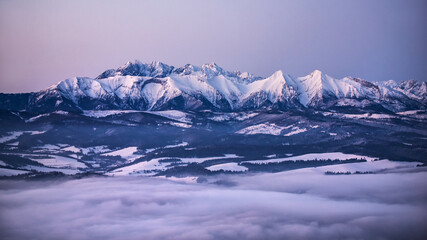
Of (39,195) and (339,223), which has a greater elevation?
(39,195)

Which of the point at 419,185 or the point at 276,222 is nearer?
the point at 276,222

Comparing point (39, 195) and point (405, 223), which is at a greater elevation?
point (39, 195)

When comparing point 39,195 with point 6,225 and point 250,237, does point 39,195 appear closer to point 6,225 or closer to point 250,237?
point 6,225

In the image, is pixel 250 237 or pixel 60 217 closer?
pixel 250 237

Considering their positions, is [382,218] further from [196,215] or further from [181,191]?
[181,191]

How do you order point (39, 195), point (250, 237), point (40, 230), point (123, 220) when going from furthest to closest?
point (39, 195), point (123, 220), point (40, 230), point (250, 237)

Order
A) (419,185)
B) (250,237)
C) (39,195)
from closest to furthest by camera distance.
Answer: (250,237)
(39,195)
(419,185)

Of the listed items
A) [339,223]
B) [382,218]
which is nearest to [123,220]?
[339,223]

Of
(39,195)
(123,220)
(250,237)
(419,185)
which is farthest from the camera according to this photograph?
(419,185)

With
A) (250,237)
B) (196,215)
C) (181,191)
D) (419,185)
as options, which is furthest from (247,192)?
(250,237)
